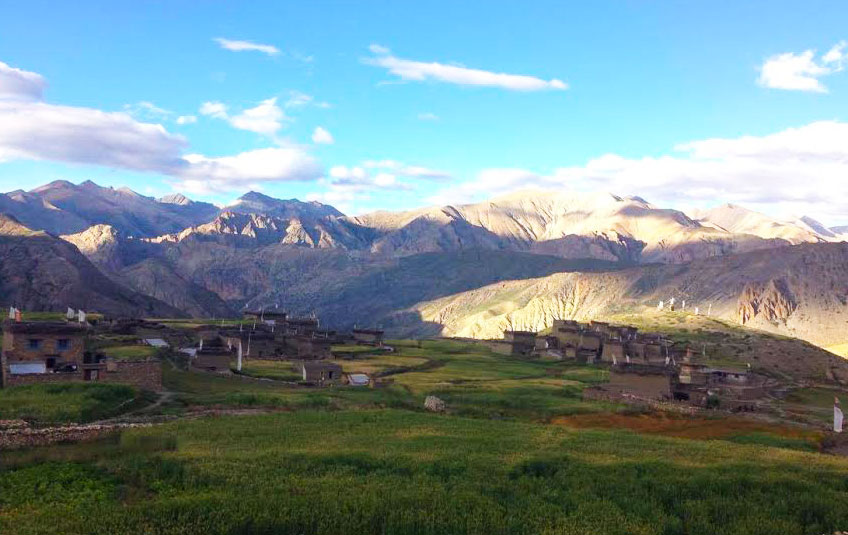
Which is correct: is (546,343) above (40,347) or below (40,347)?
below

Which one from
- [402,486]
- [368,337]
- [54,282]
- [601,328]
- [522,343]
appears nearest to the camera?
[402,486]

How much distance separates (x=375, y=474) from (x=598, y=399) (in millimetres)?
43846

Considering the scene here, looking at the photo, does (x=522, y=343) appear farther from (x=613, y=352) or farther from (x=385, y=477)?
(x=385, y=477)

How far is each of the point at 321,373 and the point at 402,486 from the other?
47.5 meters

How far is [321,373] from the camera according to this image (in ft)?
235

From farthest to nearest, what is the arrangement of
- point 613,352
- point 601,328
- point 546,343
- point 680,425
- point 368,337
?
point 601,328 → point 546,343 → point 368,337 → point 613,352 → point 680,425

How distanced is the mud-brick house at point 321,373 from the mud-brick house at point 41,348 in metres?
22.3

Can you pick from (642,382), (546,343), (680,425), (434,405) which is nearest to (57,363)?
(434,405)

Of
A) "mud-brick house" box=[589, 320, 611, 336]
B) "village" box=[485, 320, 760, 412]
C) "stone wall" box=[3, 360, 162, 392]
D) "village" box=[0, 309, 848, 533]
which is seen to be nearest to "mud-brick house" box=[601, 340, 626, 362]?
"village" box=[485, 320, 760, 412]

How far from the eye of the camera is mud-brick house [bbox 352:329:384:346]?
119125 millimetres

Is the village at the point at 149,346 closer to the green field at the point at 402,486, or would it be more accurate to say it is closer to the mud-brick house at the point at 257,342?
the mud-brick house at the point at 257,342

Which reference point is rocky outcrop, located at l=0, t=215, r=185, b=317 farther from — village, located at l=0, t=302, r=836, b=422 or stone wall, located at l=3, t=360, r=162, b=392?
stone wall, located at l=3, t=360, r=162, b=392

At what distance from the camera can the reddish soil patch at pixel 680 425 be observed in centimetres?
4800

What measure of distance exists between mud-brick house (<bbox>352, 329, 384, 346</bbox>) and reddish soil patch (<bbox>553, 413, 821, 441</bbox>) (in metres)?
67.6
